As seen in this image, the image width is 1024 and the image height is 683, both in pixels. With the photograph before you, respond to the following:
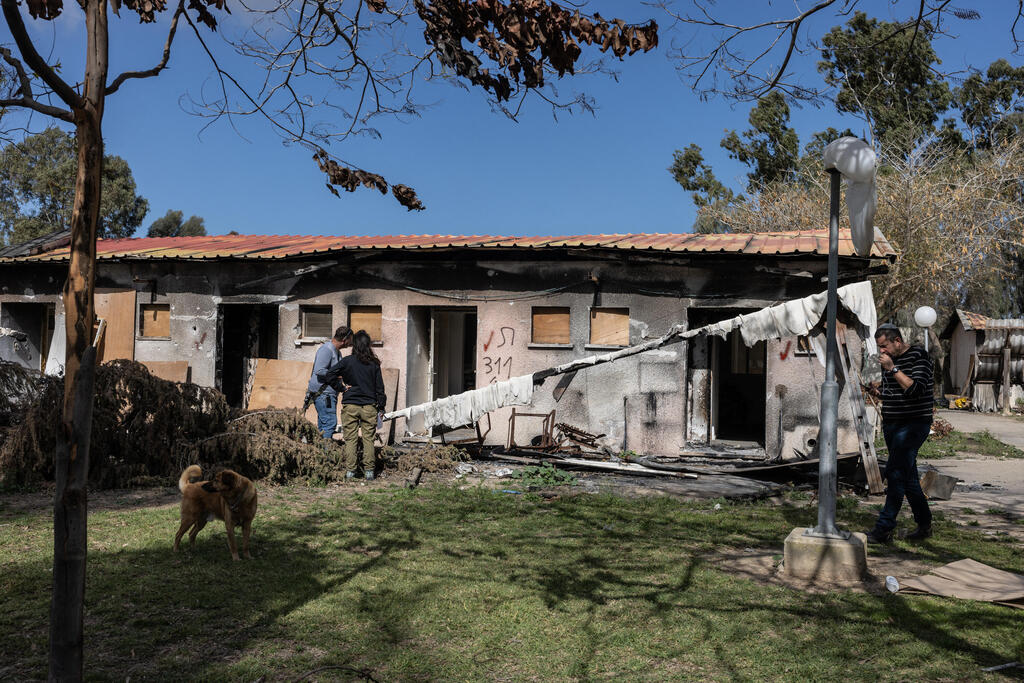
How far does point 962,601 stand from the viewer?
16.9 feet

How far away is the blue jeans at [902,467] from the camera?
6434 mm

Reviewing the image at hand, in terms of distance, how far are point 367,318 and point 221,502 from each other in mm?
8001

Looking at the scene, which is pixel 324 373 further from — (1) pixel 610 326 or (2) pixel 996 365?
(2) pixel 996 365

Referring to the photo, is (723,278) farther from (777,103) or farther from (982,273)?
(777,103)

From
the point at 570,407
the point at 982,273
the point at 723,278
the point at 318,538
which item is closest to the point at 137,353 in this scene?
the point at 570,407

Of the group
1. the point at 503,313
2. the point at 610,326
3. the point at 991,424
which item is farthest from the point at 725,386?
the point at 991,424

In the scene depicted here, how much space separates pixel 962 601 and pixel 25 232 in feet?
109

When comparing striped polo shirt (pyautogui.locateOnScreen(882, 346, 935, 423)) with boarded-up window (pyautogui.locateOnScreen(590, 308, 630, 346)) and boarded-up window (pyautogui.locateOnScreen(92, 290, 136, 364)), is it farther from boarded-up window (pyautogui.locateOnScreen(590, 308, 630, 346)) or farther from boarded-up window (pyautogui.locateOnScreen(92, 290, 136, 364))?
boarded-up window (pyautogui.locateOnScreen(92, 290, 136, 364))

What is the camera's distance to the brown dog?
5.78 metres

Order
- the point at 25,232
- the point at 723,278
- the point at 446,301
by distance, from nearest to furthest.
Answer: the point at 723,278
the point at 446,301
the point at 25,232

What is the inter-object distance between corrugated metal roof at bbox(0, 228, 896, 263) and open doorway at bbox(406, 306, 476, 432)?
1.38 m

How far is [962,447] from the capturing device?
48.0ft

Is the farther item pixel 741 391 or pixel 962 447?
pixel 741 391

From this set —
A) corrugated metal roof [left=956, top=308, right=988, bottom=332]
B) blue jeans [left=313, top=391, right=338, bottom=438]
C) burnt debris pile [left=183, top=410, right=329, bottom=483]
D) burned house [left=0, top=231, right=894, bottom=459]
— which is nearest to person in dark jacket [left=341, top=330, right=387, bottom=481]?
burnt debris pile [left=183, top=410, right=329, bottom=483]
